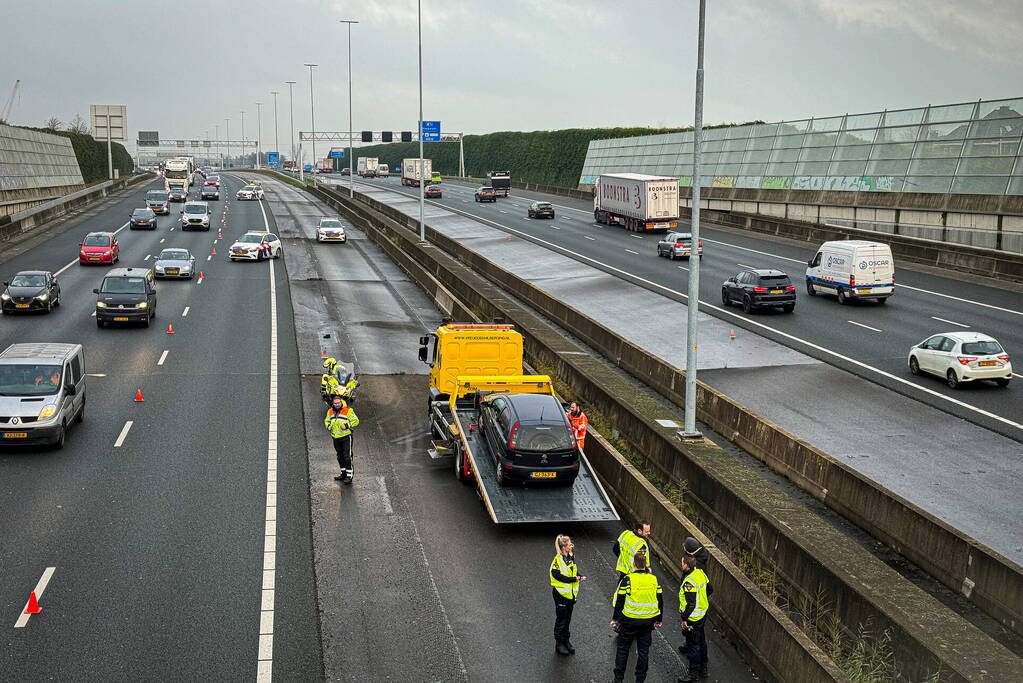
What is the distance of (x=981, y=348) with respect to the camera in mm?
27125

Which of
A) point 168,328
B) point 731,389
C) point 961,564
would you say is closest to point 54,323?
point 168,328

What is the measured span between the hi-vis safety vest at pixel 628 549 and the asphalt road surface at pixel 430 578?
1115 mm

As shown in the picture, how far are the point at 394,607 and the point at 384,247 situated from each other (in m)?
46.5

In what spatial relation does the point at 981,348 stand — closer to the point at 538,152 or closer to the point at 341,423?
the point at 341,423

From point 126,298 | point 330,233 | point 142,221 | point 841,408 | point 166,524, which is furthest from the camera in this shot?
point 142,221

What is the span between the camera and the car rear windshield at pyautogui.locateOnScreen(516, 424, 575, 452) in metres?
17.1

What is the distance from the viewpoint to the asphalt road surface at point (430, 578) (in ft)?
39.5

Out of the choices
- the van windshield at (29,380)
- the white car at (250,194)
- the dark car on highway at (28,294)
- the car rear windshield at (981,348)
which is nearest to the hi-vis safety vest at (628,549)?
the van windshield at (29,380)

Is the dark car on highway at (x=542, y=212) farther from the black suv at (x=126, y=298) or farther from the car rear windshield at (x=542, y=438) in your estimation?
the car rear windshield at (x=542, y=438)

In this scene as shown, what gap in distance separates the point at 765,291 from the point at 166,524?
27.6m

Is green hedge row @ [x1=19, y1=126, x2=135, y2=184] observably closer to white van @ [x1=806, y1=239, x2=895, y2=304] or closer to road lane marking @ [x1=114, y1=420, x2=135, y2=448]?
white van @ [x1=806, y1=239, x2=895, y2=304]

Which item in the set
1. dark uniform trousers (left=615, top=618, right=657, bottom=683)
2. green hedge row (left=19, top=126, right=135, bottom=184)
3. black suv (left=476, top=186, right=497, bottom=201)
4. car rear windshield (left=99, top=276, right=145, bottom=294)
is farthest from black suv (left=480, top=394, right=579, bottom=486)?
green hedge row (left=19, top=126, right=135, bottom=184)

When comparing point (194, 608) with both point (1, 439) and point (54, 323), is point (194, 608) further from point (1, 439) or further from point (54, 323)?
point (54, 323)

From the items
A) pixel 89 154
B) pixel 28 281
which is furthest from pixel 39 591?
pixel 89 154
